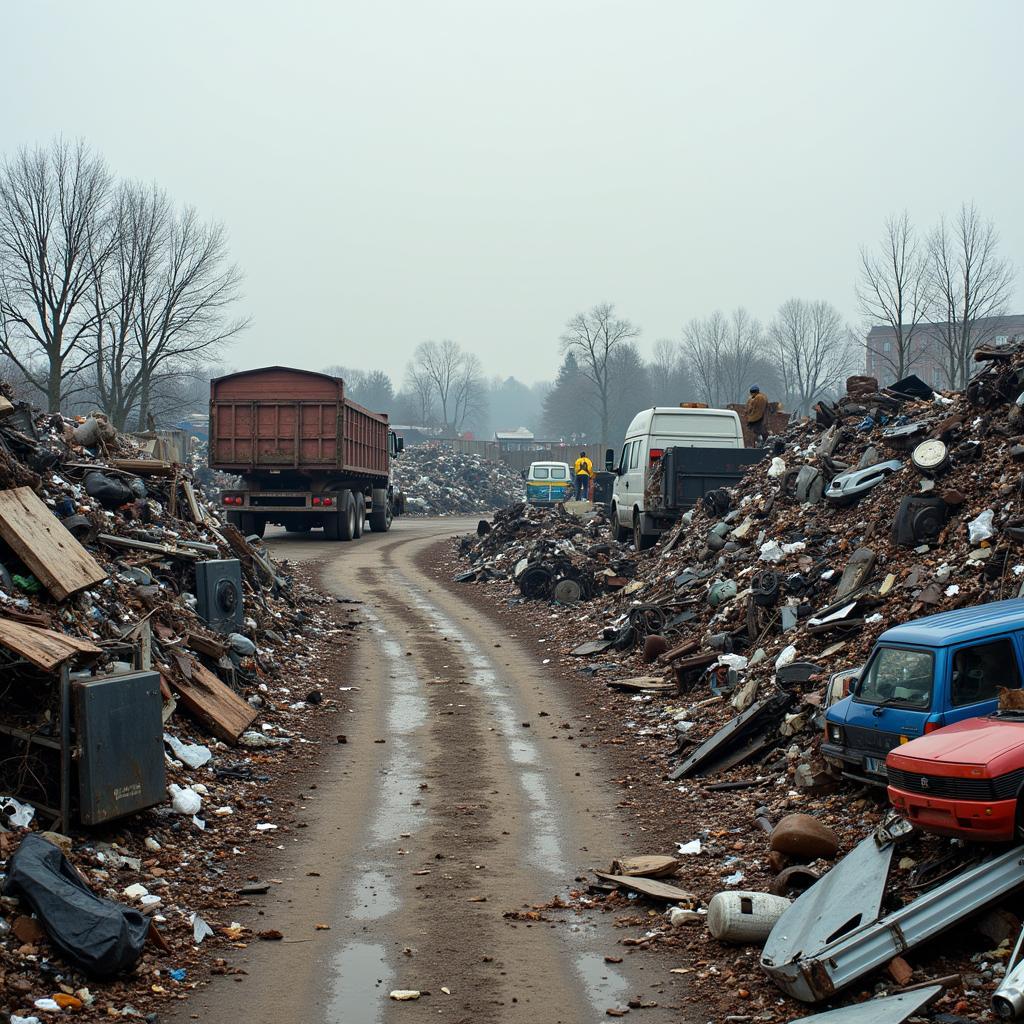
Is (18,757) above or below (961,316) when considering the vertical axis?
below

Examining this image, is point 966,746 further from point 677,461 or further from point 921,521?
point 677,461

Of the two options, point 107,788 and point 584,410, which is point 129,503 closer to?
point 107,788

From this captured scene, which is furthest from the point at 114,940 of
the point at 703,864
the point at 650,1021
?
the point at 703,864

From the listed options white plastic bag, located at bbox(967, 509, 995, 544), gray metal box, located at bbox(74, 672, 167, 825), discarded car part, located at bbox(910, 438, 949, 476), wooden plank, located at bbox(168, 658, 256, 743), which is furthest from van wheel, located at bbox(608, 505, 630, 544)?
gray metal box, located at bbox(74, 672, 167, 825)

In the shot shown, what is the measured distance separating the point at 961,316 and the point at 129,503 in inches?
1266

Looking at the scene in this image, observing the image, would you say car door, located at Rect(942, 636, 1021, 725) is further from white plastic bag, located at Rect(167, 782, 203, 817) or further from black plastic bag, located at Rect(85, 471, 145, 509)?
black plastic bag, located at Rect(85, 471, 145, 509)

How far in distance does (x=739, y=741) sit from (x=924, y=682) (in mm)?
2646

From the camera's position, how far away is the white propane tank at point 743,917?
5.70m

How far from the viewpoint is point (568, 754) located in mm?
10102

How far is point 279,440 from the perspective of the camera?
84.8ft

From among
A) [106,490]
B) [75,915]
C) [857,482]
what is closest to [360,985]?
[75,915]

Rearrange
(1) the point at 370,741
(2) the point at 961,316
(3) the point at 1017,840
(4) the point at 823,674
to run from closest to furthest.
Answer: (3) the point at 1017,840
(4) the point at 823,674
(1) the point at 370,741
(2) the point at 961,316

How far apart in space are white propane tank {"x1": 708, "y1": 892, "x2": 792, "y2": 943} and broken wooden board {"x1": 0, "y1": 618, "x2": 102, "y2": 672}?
4.30 metres

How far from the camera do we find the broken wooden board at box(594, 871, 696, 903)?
644 cm
